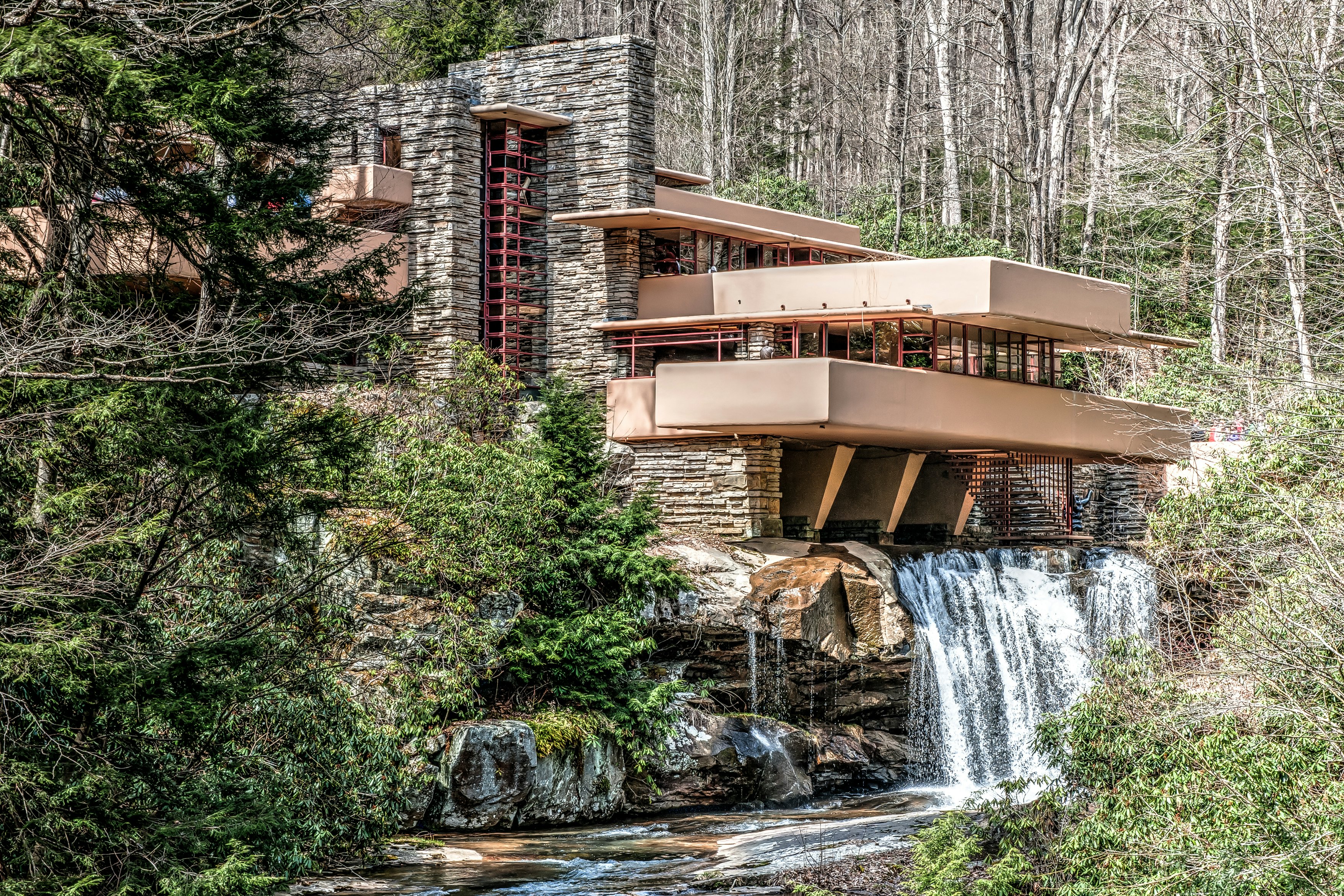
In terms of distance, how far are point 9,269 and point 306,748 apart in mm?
4977

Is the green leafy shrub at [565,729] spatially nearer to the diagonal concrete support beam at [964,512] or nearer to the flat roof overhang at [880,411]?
the flat roof overhang at [880,411]

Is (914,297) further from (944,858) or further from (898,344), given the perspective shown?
(944,858)

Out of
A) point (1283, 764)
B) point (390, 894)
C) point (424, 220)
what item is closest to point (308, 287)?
point (390, 894)

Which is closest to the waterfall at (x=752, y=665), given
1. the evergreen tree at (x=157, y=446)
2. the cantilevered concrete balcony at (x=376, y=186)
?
the evergreen tree at (x=157, y=446)

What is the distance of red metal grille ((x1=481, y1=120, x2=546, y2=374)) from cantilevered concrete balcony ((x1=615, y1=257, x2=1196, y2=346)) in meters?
1.95

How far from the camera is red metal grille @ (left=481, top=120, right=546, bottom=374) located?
26.7 metres

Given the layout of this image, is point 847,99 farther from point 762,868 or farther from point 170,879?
point 170,879

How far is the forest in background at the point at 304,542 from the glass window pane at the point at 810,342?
714 cm

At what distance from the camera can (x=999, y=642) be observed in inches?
889

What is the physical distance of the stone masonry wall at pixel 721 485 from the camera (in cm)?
2291

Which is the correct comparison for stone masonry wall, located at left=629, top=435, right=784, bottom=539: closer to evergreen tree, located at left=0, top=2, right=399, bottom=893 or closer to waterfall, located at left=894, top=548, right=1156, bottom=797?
waterfall, located at left=894, top=548, right=1156, bottom=797

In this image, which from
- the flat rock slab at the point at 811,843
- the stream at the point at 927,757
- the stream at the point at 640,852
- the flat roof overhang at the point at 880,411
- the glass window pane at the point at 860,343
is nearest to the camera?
the stream at the point at 640,852

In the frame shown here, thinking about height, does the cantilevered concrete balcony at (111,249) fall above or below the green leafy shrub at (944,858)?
above

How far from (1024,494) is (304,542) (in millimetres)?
17795
